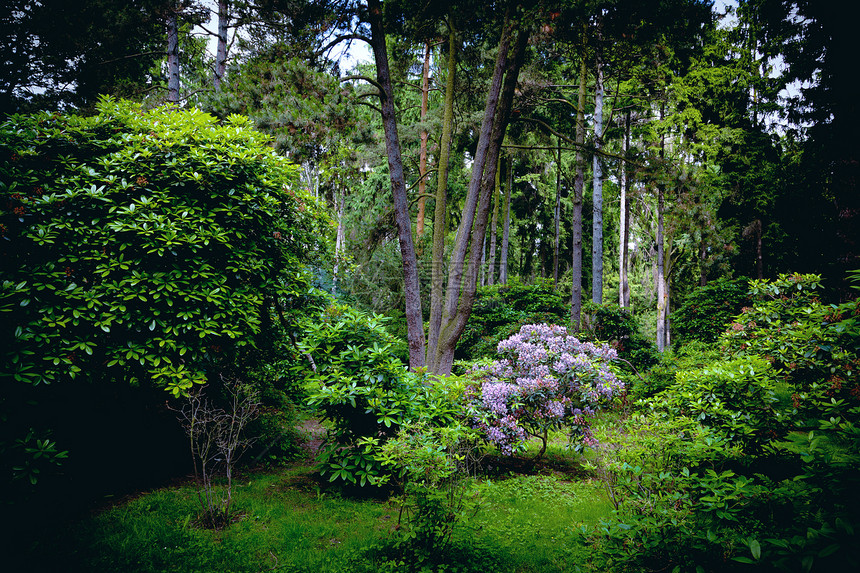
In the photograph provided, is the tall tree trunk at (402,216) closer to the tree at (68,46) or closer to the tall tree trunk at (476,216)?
the tall tree trunk at (476,216)

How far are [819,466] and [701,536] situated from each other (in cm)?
82

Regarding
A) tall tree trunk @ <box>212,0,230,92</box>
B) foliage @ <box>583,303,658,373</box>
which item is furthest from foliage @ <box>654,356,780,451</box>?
tall tree trunk @ <box>212,0,230,92</box>

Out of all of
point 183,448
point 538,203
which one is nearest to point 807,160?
point 538,203

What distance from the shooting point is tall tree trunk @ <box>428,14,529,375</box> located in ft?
23.6

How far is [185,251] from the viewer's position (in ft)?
14.4

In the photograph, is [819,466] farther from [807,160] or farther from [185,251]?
[807,160]

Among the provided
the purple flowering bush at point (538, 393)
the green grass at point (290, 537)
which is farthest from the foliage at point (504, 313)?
the green grass at point (290, 537)

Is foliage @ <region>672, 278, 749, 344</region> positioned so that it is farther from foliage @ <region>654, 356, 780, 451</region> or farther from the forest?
foliage @ <region>654, 356, 780, 451</region>

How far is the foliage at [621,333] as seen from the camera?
12.3 m

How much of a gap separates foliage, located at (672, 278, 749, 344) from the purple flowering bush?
404 inches

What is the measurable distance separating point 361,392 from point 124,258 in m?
2.92

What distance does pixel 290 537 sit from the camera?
379cm

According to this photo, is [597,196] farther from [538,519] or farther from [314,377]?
[314,377]

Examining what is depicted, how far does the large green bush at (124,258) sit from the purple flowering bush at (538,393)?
322 centimetres
